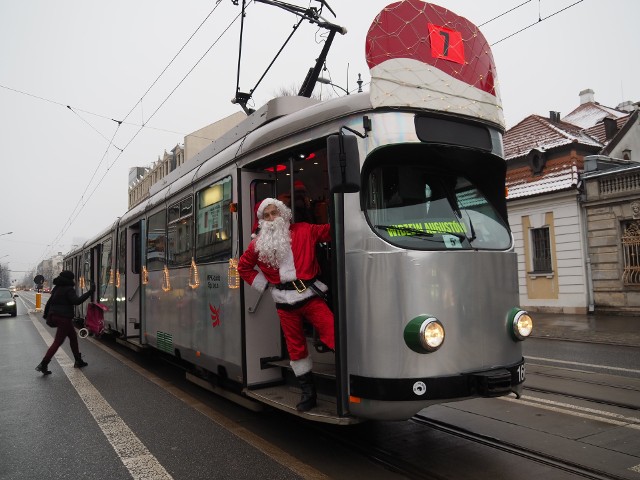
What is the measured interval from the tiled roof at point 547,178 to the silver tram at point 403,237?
671 inches

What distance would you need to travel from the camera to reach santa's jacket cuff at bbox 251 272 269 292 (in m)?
4.89

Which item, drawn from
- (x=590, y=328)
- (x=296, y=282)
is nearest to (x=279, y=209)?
(x=296, y=282)

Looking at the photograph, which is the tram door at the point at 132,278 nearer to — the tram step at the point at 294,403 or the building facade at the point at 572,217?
the tram step at the point at 294,403

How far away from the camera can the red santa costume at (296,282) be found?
4.61 meters

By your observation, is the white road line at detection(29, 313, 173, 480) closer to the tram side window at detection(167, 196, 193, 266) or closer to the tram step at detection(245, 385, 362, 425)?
the tram step at detection(245, 385, 362, 425)

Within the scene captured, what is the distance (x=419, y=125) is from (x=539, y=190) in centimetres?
1837

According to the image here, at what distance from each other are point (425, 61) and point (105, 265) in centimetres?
1157

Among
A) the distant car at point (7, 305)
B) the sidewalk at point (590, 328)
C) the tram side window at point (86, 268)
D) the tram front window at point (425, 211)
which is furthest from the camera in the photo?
the distant car at point (7, 305)

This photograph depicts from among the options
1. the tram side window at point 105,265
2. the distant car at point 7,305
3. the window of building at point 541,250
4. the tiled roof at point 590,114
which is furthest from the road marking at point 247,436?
the tiled roof at point 590,114

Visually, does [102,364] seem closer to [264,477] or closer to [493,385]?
[264,477]

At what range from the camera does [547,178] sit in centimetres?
2120

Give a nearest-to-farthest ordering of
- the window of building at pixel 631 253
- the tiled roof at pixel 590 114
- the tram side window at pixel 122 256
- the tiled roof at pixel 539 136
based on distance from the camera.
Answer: the tram side window at pixel 122 256 → the window of building at pixel 631 253 → the tiled roof at pixel 539 136 → the tiled roof at pixel 590 114

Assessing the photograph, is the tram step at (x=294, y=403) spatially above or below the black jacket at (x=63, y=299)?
below

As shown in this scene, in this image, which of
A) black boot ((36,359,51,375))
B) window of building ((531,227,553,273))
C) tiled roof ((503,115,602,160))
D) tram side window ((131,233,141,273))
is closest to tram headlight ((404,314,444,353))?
black boot ((36,359,51,375))
